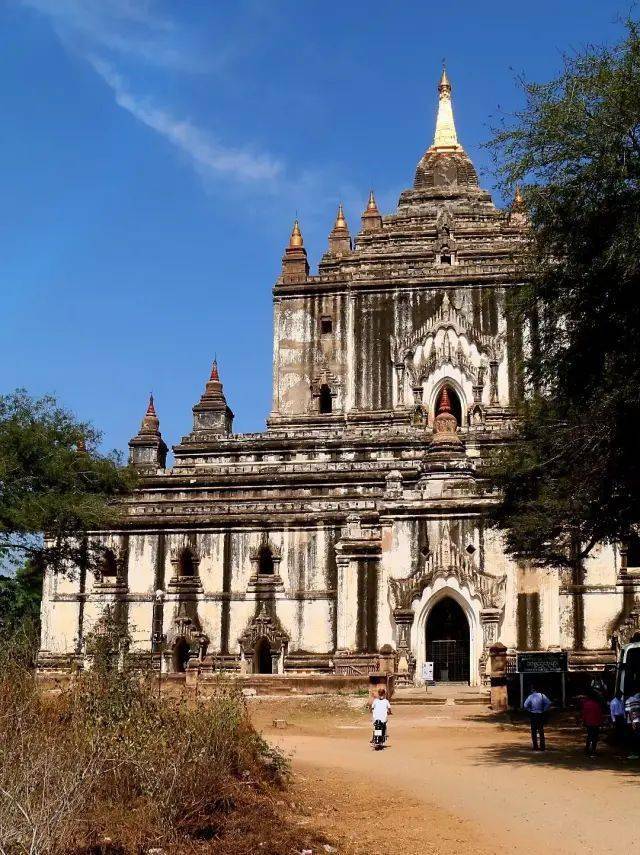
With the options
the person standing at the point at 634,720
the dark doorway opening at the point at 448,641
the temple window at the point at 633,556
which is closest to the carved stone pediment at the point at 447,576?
the dark doorway opening at the point at 448,641

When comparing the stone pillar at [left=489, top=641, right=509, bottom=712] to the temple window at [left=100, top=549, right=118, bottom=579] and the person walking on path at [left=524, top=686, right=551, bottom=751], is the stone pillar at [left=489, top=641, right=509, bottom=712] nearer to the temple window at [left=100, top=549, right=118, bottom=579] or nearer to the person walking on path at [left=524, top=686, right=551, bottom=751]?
the person walking on path at [left=524, top=686, right=551, bottom=751]

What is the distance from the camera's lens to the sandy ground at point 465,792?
48.4 ft

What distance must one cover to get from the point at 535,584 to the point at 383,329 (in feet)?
51.4

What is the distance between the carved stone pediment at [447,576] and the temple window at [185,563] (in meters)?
7.84

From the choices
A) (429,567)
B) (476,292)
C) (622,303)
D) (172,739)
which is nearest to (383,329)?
(476,292)

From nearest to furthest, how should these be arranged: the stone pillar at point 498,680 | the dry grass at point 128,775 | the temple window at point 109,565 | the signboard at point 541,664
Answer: the dry grass at point 128,775
the signboard at point 541,664
the stone pillar at point 498,680
the temple window at point 109,565

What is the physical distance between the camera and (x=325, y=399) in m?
48.1

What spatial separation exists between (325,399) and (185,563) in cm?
1081

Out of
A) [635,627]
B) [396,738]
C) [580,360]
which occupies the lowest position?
[396,738]

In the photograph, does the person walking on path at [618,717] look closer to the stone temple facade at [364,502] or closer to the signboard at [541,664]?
the signboard at [541,664]

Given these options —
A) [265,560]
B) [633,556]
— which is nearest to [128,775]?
[633,556]

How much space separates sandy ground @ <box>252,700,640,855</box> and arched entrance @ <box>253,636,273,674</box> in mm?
11906

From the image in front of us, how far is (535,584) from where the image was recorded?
35688 mm

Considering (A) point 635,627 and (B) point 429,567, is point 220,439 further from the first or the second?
(A) point 635,627
